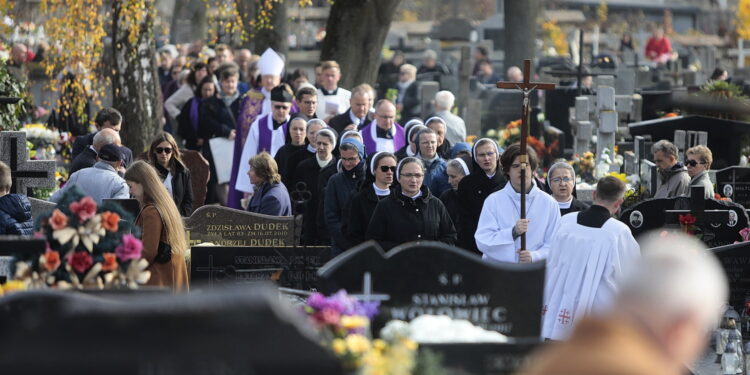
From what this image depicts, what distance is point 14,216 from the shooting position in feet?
37.6

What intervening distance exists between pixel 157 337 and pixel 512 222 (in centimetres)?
650

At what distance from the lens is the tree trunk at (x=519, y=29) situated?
34438 mm

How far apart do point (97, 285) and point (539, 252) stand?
4.31 metres

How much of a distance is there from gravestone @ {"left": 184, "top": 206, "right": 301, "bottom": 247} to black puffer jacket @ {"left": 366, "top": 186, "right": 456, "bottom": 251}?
163 centimetres

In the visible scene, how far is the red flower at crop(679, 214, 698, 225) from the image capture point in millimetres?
11914

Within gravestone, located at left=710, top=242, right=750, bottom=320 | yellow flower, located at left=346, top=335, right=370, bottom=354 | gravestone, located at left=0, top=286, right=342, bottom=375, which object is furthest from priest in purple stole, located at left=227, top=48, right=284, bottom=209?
gravestone, located at left=0, top=286, right=342, bottom=375

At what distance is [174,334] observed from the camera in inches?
183

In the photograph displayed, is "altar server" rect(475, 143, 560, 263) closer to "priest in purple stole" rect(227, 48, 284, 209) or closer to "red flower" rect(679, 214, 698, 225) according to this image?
"red flower" rect(679, 214, 698, 225)

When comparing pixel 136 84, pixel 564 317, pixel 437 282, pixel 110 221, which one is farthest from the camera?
pixel 136 84

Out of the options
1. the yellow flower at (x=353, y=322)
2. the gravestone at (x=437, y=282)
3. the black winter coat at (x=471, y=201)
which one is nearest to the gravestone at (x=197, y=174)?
the black winter coat at (x=471, y=201)

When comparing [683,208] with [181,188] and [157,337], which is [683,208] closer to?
[181,188]

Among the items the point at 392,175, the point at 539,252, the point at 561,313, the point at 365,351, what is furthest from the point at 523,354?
the point at 392,175

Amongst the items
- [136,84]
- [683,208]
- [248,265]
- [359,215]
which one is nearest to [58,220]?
[248,265]

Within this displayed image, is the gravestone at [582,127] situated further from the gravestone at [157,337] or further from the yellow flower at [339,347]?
the gravestone at [157,337]
